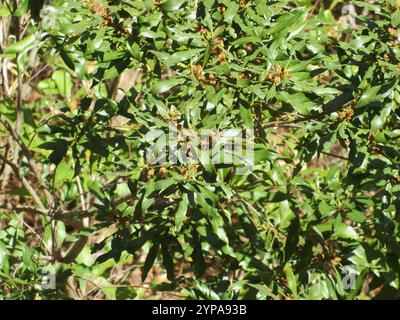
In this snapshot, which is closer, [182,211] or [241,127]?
[182,211]

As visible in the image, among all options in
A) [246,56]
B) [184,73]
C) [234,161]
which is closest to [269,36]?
[246,56]

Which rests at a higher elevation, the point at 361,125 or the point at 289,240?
the point at 361,125

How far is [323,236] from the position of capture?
3.09 m

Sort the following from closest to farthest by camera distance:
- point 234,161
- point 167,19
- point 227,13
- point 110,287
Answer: point 234,161 → point 227,13 → point 167,19 → point 110,287

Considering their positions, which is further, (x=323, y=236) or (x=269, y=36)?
(x=323, y=236)

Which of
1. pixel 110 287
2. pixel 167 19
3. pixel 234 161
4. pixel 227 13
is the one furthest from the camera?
pixel 110 287

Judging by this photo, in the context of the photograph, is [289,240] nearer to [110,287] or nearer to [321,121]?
[321,121]

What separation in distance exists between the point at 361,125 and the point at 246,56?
0.56 m

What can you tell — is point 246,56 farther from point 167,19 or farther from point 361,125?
point 361,125

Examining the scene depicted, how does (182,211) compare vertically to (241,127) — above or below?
below
